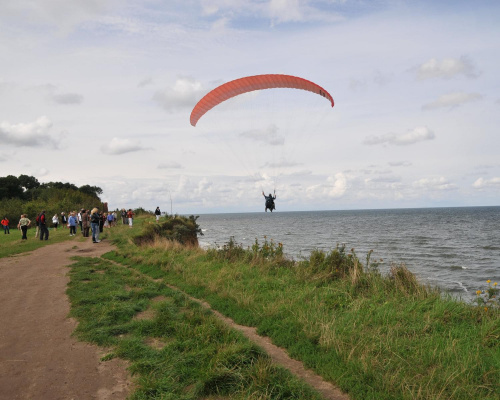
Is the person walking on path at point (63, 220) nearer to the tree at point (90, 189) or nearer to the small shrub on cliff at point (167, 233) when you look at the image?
the small shrub on cliff at point (167, 233)

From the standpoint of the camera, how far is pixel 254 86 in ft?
51.2

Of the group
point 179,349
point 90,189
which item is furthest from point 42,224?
point 90,189

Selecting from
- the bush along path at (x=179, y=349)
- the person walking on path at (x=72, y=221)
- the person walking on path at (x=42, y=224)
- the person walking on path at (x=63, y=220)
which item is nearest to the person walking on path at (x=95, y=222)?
the person walking on path at (x=42, y=224)

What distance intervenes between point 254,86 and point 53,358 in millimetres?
12700

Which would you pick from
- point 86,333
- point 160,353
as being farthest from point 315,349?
point 86,333

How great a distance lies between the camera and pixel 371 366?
543cm

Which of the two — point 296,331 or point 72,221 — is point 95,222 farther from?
point 296,331

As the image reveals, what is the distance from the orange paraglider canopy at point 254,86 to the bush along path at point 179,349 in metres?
9.20

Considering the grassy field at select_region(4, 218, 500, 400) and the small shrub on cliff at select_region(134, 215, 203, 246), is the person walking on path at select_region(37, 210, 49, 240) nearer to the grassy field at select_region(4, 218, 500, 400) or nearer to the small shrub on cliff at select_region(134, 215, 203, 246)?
the small shrub on cliff at select_region(134, 215, 203, 246)

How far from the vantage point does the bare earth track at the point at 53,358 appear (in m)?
4.95

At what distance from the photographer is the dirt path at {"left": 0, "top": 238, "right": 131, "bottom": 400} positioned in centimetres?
494

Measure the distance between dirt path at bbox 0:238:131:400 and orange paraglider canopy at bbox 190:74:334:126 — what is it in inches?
370

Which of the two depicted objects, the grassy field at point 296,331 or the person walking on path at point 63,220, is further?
the person walking on path at point 63,220

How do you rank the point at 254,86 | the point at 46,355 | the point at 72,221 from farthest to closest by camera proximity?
the point at 72,221
the point at 254,86
the point at 46,355
